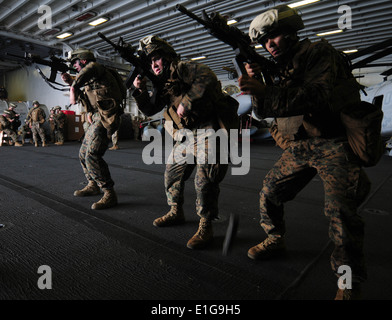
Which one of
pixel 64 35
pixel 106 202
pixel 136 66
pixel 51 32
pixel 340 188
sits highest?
pixel 51 32

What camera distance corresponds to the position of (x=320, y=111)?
126cm

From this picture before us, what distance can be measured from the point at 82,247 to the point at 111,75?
189cm

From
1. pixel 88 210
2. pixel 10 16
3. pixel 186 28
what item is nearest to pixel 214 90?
pixel 88 210

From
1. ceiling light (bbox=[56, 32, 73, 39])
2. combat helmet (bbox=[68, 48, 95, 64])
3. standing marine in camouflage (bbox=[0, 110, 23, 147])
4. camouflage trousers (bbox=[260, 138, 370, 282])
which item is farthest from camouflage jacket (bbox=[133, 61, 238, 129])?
ceiling light (bbox=[56, 32, 73, 39])

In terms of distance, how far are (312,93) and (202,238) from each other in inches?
50.2

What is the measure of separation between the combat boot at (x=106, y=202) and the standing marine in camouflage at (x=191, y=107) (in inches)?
36.0

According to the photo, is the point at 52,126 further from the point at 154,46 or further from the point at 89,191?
the point at 154,46

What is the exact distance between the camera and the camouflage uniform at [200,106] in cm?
176

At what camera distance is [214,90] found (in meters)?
1.81

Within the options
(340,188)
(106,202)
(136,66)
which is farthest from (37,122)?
(340,188)

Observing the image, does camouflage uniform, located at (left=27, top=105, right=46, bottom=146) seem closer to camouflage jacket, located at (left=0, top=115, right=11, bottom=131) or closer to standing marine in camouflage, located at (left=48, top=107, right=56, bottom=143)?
standing marine in camouflage, located at (left=48, top=107, right=56, bottom=143)

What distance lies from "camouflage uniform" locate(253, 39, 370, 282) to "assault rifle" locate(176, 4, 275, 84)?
95 millimetres

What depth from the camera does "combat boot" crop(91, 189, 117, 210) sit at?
2.62m

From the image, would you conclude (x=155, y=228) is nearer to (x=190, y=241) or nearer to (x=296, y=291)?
(x=190, y=241)
